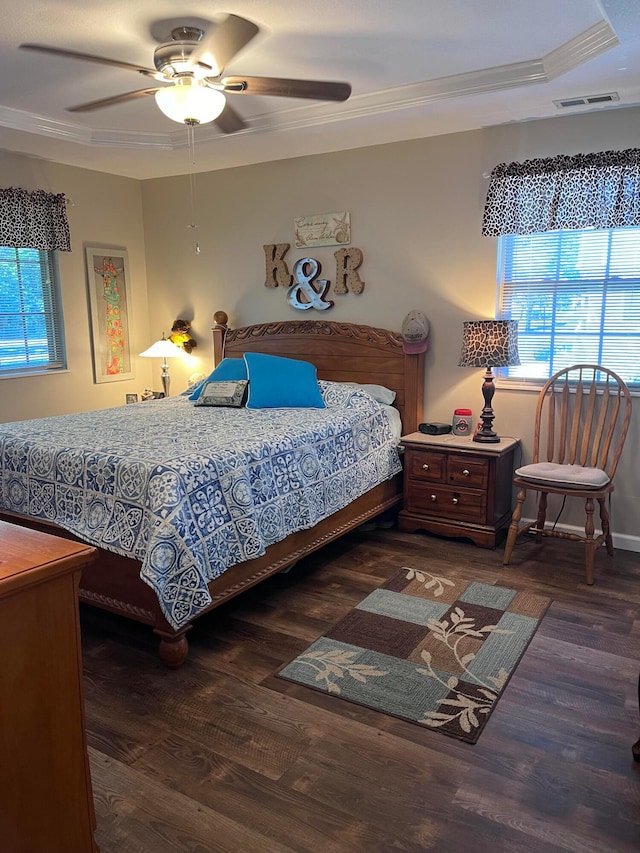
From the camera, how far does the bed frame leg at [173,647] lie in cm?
255

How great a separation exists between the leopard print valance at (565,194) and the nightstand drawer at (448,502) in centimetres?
157

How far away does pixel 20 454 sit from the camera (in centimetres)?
303

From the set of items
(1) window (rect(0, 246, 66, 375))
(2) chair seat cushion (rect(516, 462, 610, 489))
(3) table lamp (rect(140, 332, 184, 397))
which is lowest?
(2) chair seat cushion (rect(516, 462, 610, 489))

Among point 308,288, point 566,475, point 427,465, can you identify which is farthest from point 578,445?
point 308,288

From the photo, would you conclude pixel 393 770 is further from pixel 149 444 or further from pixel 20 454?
pixel 20 454

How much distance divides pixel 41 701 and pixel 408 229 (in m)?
3.70

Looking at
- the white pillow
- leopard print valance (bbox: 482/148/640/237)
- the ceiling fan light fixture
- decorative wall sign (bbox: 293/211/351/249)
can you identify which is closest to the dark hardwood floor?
the white pillow

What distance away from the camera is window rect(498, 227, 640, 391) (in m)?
3.69

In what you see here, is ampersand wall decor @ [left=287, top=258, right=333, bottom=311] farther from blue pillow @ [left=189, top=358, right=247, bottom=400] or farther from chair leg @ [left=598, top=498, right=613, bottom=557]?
chair leg @ [left=598, top=498, right=613, bottom=557]

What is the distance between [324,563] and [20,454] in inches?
67.1

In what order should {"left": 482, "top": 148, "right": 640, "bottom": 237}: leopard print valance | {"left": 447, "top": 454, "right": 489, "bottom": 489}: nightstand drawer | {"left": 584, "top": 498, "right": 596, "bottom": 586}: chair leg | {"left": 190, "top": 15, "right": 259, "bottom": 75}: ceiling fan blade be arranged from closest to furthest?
1. {"left": 190, "top": 15, "right": 259, "bottom": 75}: ceiling fan blade
2. {"left": 584, "top": 498, "right": 596, "bottom": 586}: chair leg
3. {"left": 482, "top": 148, "right": 640, "bottom": 237}: leopard print valance
4. {"left": 447, "top": 454, "right": 489, "bottom": 489}: nightstand drawer

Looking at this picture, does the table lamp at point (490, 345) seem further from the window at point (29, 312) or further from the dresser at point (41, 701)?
the window at point (29, 312)

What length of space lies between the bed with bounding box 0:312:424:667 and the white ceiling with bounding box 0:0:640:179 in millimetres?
1301

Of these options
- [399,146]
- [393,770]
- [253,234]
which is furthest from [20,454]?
[399,146]
